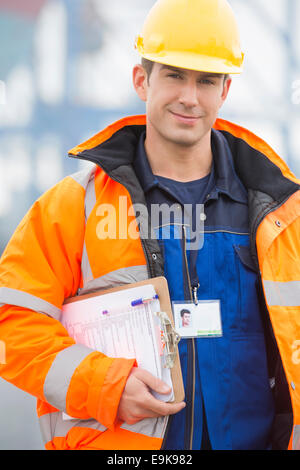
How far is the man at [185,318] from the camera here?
5.32 ft

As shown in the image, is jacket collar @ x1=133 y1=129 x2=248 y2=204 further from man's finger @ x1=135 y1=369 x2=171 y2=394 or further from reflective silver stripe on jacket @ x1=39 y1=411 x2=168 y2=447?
reflective silver stripe on jacket @ x1=39 y1=411 x2=168 y2=447

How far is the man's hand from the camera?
4.71 ft

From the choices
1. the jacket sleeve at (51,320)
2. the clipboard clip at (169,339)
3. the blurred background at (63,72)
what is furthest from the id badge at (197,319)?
the blurred background at (63,72)

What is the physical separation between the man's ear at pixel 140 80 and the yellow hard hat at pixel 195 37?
13 centimetres

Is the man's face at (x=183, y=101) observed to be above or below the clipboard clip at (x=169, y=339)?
above

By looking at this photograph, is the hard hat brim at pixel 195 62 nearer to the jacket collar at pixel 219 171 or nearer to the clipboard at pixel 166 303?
the jacket collar at pixel 219 171

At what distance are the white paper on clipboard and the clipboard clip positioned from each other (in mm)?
20

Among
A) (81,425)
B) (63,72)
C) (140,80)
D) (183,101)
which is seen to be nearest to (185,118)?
(183,101)

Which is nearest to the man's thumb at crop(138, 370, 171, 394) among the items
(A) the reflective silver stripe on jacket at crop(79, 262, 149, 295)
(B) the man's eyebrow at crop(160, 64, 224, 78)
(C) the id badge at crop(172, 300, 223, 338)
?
(C) the id badge at crop(172, 300, 223, 338)

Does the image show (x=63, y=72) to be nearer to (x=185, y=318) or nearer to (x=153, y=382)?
(x=185, y=318)

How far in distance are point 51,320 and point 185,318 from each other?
42 centimetres

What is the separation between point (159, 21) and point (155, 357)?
1.11m

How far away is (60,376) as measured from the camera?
4.91 ft
